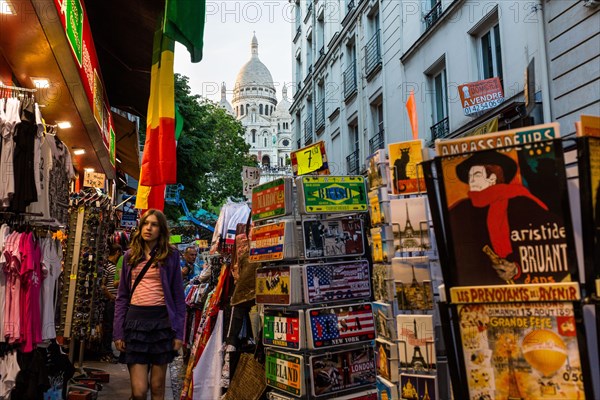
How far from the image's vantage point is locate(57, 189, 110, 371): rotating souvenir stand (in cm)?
646

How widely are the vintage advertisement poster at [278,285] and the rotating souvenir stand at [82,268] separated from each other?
2.94m

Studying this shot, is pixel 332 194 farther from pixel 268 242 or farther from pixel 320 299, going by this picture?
pixel 320 299

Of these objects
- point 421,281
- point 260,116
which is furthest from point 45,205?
point 260,116

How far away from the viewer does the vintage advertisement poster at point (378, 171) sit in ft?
12.9

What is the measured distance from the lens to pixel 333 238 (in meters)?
4.54

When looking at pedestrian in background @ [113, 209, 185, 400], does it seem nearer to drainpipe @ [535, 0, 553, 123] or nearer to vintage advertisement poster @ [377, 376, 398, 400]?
vintage advertisement poster @ [377, 376, 398, 400]

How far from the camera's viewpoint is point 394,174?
146 inches

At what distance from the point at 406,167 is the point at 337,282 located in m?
1.33

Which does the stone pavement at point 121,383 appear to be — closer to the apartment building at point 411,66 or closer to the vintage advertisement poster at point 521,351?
the vintage advertisement poster at point 521,351

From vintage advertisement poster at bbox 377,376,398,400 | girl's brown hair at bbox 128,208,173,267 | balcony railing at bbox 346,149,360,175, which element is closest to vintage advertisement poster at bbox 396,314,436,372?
vintage advertisement poster at bbox 377,376,398,400

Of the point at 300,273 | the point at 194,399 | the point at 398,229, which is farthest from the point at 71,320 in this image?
the point at 398,229

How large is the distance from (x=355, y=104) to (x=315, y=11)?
25.7 feet

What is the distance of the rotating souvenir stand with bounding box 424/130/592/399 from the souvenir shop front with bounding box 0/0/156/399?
11.5ft

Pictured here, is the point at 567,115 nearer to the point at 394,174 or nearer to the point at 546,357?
the point at 394,174
